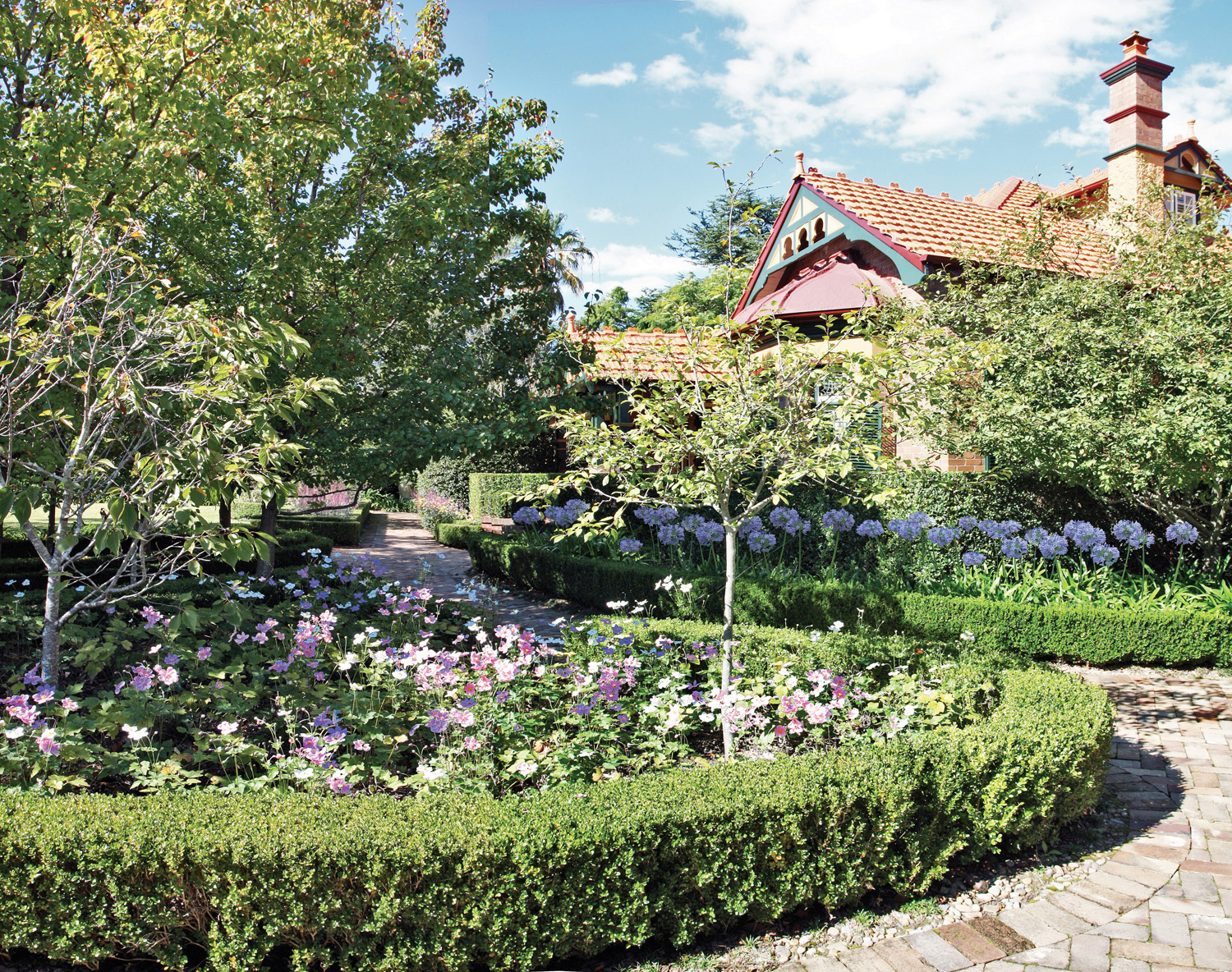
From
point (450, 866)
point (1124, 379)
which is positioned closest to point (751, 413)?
point (450, 866)

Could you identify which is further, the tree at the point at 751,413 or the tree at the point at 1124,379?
the tree at the point at 1124,379

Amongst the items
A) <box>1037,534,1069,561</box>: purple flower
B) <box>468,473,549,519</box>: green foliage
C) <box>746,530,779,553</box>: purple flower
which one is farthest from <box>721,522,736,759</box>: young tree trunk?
<box>468,473,549,519</box>: green foliage

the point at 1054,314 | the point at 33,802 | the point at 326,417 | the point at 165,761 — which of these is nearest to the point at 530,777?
the point at 165,761

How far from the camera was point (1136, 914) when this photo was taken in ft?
11.1

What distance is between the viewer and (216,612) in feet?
18.8

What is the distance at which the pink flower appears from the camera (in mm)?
3631

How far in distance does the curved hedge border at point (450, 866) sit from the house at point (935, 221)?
797 cm

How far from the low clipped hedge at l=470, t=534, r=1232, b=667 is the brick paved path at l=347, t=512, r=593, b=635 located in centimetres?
143

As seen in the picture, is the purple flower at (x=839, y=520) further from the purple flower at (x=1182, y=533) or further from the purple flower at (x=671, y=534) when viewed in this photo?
the purple flower at (x=1182, y=533)

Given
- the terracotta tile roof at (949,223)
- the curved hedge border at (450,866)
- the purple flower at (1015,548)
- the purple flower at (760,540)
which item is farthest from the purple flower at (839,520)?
the curved hedge border at (450,866)

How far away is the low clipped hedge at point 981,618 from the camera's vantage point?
723 centimetres

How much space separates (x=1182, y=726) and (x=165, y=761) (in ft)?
22.6

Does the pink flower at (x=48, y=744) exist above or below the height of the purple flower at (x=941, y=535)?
below

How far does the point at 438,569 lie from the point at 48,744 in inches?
400
